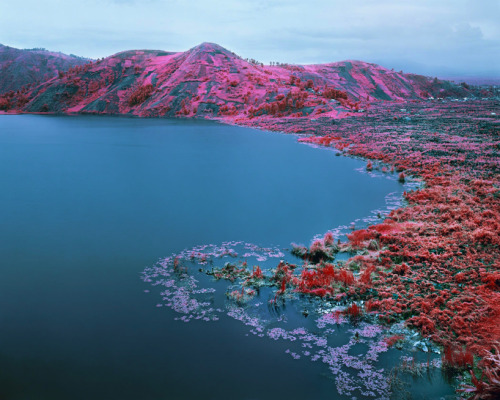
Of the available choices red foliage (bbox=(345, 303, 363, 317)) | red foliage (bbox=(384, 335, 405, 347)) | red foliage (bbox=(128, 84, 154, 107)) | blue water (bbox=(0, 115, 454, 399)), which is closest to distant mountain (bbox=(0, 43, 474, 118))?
red foliage (bbox=(128, 84, 154, 107))

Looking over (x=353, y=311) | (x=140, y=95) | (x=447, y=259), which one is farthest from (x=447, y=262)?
(x=140, y=95)

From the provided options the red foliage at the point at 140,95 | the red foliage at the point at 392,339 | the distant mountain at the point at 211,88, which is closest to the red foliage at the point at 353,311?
the red foliage at the point at 392,339

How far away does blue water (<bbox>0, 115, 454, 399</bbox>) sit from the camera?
29.0ft

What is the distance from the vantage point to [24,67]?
162m

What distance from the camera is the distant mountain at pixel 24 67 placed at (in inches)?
5969

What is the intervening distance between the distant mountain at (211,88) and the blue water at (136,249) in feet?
152

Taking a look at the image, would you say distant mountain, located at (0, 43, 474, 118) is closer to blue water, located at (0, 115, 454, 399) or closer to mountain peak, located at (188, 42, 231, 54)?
mountain peak, located at (188, 42, 231, 54)

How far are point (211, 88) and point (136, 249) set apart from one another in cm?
8727

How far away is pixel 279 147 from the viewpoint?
47.6 m

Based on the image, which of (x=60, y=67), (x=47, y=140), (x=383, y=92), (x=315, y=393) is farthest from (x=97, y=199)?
(x=60, y=67)

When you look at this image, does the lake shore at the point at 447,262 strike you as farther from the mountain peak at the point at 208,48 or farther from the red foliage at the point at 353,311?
the mountain peak at the point at 208,48

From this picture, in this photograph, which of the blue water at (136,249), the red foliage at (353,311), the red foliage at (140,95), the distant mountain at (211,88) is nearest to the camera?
the blue water at (136,249)

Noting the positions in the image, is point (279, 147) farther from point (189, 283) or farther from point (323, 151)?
point (189, 283)

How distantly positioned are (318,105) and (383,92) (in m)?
58.5
